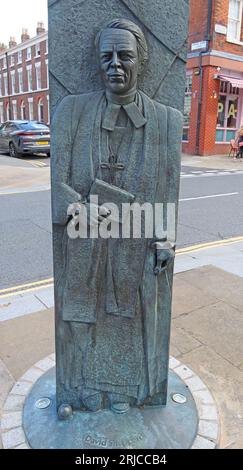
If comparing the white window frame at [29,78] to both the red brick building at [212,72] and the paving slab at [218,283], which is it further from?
the paving slab at [218,283]

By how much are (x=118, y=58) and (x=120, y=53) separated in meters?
0.02

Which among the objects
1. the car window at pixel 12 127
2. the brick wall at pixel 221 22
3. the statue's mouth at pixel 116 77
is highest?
the brick wall at pixel 221 22

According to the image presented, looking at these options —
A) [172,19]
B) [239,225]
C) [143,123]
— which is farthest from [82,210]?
[239,225]

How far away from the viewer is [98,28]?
1.71 meters

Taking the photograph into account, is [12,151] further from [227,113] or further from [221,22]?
[221,22]

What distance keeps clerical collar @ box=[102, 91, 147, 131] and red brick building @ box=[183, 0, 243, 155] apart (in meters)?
17.1

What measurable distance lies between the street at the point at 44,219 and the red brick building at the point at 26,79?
2222 centimetres

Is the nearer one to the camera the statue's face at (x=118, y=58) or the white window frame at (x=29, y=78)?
the statue's face at (x=118, y=58)

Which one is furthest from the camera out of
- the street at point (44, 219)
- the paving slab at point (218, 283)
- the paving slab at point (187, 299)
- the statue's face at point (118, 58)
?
the street at point (44, 219)

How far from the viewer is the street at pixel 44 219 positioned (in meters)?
4.95

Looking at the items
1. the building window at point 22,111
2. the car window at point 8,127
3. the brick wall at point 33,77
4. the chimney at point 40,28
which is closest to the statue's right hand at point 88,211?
the car window at point 8,127

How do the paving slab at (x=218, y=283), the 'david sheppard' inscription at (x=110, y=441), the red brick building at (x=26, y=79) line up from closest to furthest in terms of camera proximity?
the 'david sheppard' inscription at (x=110, y=441)
the paving slab at (x=218, y=283)
the red brick building at (x=26, y=79)

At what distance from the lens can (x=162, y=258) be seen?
1921mm
